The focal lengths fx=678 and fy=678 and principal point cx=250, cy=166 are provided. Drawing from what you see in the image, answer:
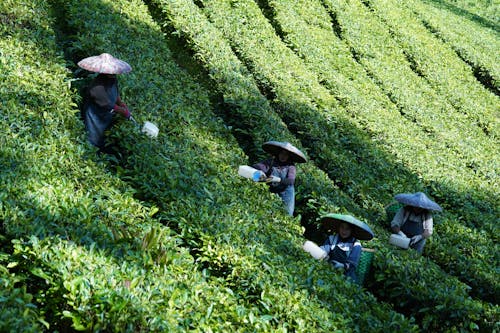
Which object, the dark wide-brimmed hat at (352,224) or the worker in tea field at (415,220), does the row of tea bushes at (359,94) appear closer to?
the worker in tea field at (415,220)

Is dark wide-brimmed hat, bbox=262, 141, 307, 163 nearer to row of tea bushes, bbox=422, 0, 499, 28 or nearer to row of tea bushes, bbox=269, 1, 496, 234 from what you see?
row of tea bushes, bbox=269, 1, 496, 234

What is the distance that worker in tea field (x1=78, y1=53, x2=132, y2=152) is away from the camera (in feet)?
29.6

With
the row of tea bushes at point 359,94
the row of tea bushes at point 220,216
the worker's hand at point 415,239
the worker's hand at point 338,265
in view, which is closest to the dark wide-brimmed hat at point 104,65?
the row of tea bushes at point 220,216

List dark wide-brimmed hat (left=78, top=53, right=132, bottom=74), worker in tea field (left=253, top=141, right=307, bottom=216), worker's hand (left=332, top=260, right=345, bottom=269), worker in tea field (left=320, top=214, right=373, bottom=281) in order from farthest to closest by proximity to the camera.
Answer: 1. worker in tea field (left=253, top=141, right=307, bottom=216)
2. dark wide-brimmed hat (left=78, top=53, right=132, bottom=74)
3. worker in tea field (left=320, top=214, right=373, bottom=281)
4. worker's hand (left=332, top=260, right=345, bottom=269)

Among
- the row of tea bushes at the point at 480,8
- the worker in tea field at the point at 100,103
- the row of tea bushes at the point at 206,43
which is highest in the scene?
the worker in tea field at the point at 100,103

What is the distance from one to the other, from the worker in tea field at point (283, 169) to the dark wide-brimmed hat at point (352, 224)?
94 centimetres

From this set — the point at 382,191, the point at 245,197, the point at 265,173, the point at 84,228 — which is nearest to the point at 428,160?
the point at 382,191

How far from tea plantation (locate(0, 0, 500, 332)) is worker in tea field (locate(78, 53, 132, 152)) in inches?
10.0

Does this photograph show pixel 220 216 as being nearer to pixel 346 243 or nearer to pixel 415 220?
pixel 346 243

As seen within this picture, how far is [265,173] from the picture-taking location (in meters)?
9.99

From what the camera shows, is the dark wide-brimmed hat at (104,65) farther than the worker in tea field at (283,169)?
No

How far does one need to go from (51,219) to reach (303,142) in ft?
26.2

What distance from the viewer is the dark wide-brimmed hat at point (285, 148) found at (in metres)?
9.85

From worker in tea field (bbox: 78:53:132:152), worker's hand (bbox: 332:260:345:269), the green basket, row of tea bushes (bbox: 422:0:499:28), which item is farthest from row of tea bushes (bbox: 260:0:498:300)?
row of tea bushes (bbox: 422:0:499:28)
